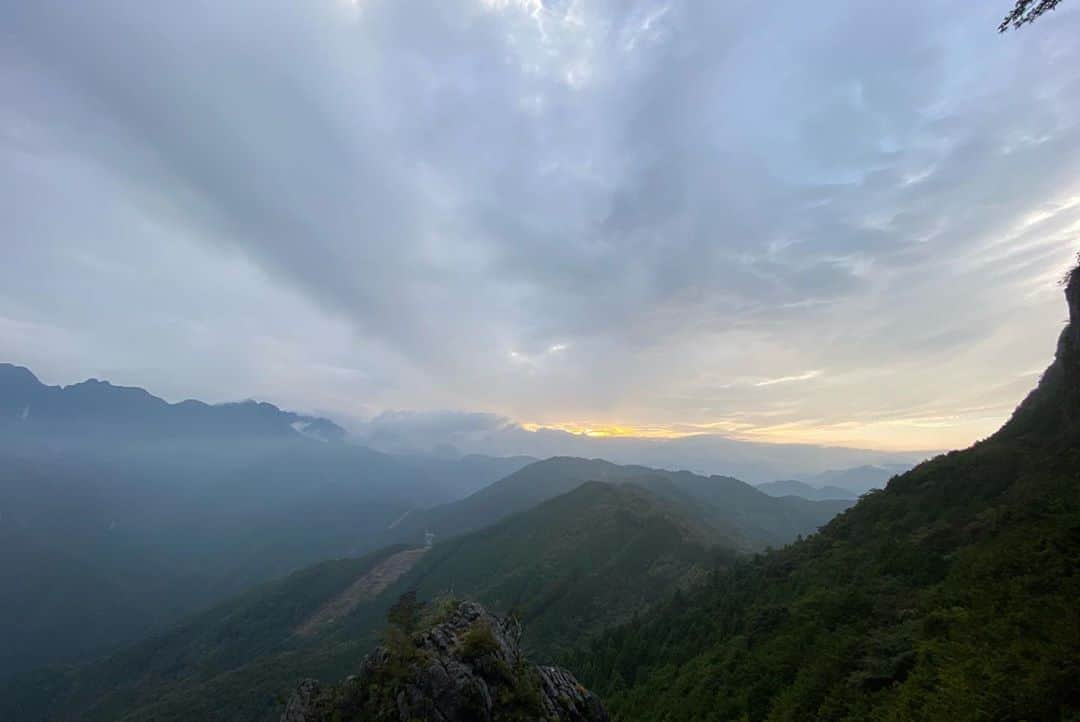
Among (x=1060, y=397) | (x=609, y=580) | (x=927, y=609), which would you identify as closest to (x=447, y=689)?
(x=927, y=609)

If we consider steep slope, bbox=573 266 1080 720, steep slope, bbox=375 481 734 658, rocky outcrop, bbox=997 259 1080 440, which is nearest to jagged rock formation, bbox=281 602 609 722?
steep slope, bbox=573 266 1080 720

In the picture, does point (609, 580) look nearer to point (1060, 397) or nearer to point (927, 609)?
point (1060, 397)

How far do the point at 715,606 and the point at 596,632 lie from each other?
72.3 m

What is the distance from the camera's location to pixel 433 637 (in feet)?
75.9

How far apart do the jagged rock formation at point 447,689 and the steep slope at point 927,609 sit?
11.8 meters

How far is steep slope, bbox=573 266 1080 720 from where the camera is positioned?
633 inches

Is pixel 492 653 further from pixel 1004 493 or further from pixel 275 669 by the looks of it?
pixel 275 669

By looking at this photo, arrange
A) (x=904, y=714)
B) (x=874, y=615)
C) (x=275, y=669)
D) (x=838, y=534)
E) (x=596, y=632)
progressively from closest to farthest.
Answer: (x=904, y=714)
(x=874, y=615)
(x=838, y=534)
(x=596, y=632)
(x=275, y=669)

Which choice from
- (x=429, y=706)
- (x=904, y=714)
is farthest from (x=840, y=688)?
(x=429, y=706)

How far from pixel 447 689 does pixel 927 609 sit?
24.5 meters

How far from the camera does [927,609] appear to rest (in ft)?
79.6

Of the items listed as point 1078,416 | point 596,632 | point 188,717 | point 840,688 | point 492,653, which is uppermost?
point 1078,416

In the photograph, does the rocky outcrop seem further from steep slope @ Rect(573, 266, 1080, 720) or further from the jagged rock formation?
the jagged rock formation

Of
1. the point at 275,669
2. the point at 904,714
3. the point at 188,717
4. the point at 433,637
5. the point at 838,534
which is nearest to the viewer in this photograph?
the point at 904,714
